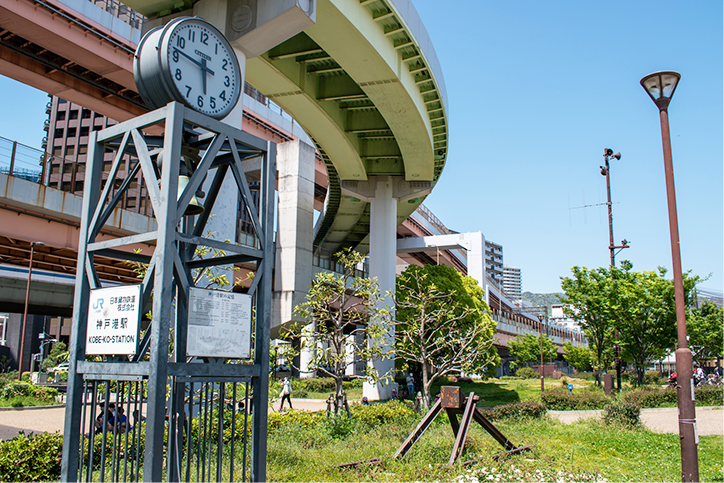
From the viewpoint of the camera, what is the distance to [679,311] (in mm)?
8648

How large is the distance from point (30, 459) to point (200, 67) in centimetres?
711

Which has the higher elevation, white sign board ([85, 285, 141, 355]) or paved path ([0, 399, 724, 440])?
Answer: white sign board ([85, 285, 141, 355])

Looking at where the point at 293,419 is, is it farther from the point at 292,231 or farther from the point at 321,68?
the point at 292,231

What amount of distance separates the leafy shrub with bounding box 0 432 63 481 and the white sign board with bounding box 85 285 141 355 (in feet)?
16.6

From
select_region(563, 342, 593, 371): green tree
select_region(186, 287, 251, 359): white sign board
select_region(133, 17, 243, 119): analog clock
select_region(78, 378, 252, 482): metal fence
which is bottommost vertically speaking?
select_region(563, 342, 593, 371): green tree

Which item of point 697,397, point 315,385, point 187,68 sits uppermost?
point 187,68

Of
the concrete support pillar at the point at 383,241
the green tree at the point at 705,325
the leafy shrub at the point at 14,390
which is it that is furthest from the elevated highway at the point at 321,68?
the green tree at the point at 705,325

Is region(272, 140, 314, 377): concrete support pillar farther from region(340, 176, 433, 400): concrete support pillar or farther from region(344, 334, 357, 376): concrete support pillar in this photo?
region(344, 334, 357, 376): concrete support pillar

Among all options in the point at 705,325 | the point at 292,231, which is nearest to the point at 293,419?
the point at 292,231

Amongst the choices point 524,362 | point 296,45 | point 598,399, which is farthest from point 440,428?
point 524,362

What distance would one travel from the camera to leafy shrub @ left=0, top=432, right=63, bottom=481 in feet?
28.0

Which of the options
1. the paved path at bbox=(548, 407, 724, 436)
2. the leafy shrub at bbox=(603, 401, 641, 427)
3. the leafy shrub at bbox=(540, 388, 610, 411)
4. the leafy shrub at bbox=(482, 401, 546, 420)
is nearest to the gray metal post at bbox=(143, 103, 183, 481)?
the leafy shrub at bbox=(603, 401, 641, 427)

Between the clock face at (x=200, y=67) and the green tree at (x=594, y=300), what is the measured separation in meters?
26.4

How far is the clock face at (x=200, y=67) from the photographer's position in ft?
17.5
